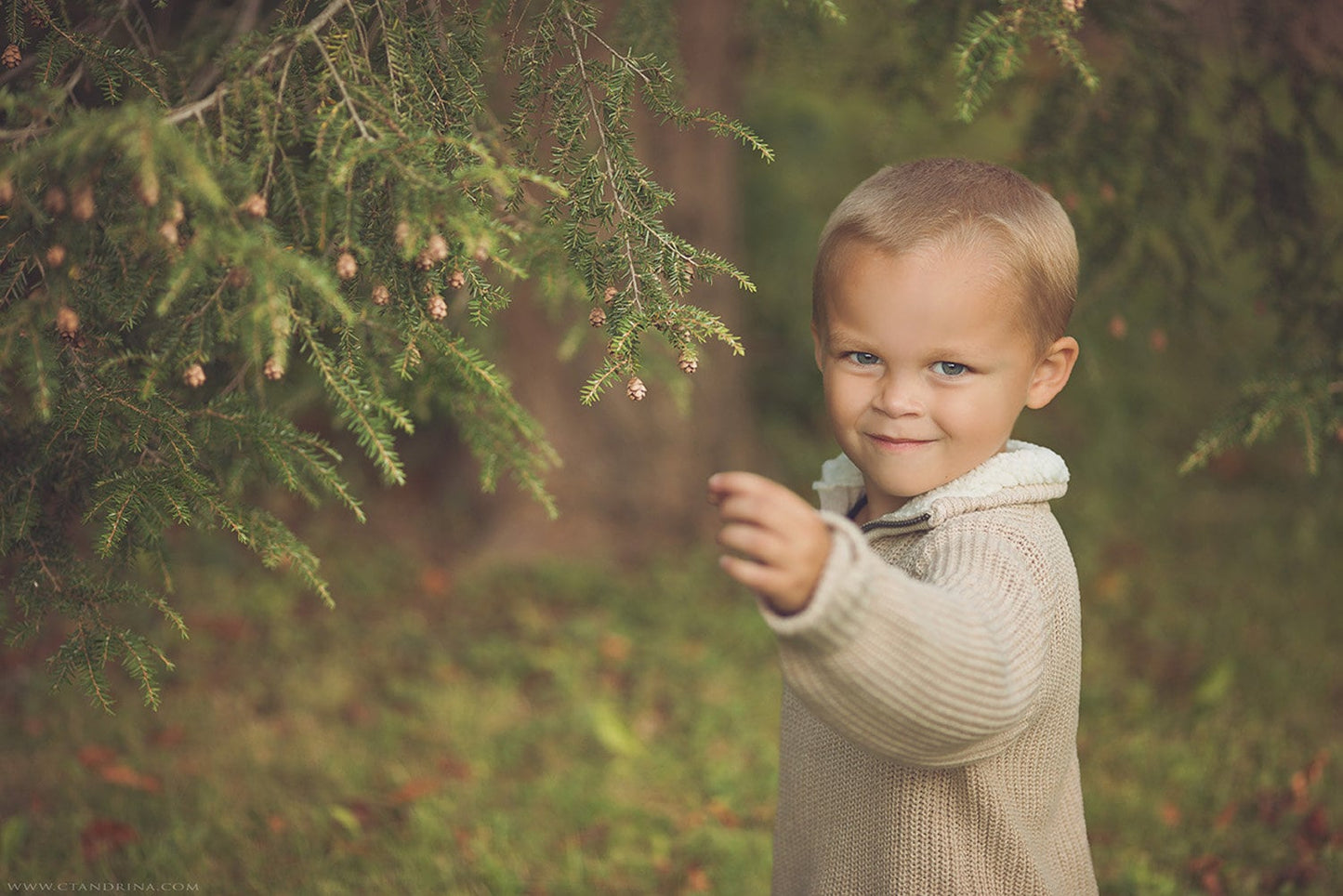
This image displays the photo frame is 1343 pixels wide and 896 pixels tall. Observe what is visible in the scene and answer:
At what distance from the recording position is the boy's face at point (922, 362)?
68.7 inches

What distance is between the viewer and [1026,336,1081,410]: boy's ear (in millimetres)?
1929

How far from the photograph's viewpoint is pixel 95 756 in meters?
3.74

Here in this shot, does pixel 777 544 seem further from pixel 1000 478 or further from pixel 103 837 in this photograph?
pixel 103 837

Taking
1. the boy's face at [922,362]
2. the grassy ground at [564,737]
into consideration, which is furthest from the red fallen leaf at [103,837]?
the boy's face at [922,362]

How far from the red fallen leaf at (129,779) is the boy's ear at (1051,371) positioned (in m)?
3.10

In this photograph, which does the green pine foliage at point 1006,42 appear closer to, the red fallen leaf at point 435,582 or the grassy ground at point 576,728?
the grassy ground at point 576,728

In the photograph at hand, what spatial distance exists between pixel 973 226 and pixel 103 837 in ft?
10.2

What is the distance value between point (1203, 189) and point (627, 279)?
2.29 metres

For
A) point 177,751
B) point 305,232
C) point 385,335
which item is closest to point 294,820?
point 177,751

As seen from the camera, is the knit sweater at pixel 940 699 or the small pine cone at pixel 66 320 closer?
the knit sweater at pixel 940 699

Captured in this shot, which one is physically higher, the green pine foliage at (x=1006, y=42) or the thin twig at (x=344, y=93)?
the green pine foliage at (x=1006, y=42)

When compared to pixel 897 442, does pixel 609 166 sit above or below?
above

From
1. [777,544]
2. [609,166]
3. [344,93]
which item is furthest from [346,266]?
[777,544]

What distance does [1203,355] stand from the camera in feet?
22.5
